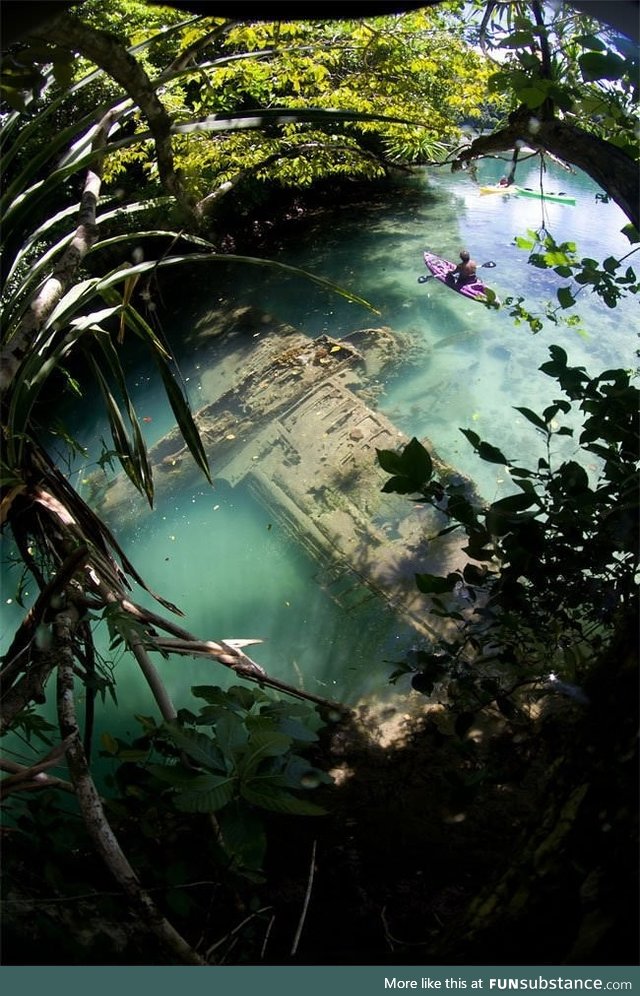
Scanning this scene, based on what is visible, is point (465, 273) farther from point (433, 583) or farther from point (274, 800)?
point (274, 800)

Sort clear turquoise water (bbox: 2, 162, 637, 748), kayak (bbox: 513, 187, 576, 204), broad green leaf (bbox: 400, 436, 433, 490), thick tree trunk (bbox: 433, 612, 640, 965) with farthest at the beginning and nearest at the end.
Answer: kayak (bbox: 513, 187, 576, 204)
clear turquoise water (bbox: 2, 162, 637, 748)
broad green leaf (bbox: 400, 436, 433, 490)
thick tree trunk (bbox: 433, 612, 640, 965)

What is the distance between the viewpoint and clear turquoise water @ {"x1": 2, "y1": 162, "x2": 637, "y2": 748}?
106 inches

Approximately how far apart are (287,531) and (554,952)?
2.42 meters

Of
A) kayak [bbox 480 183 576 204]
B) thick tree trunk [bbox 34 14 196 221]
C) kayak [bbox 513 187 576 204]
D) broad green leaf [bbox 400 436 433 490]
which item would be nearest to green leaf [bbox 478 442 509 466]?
broad green leaf [bbox 400 436 433 490]

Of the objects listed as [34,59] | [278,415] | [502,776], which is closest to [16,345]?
[34,59]

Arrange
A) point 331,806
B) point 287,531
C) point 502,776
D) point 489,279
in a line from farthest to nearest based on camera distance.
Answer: point 489,279
point 287,531
point 331,806
point 502,776

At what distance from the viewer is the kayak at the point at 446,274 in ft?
14.4

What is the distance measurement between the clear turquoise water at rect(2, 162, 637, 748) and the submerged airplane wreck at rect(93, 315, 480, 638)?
0.09 meters

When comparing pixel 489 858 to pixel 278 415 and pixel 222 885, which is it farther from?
pixel 278 415

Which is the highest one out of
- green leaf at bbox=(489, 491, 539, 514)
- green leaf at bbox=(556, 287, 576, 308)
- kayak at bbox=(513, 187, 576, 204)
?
kayak at bbox=(513, 187, 576, 204)

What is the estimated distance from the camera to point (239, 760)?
1.19 meters

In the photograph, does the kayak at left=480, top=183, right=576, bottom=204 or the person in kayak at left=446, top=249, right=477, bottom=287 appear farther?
the kayak at left=480, top=183, right=576, bottom=204

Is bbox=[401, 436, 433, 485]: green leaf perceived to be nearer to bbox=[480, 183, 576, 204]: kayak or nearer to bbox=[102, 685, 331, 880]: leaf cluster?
bbox=[102, 685, 331, 880]: leaf cluster

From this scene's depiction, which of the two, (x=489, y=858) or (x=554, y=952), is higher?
(x=554, y=952)
